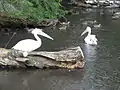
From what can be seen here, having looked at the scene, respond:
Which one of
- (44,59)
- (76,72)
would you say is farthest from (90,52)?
(44,59)

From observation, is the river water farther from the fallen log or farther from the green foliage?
the green foliage

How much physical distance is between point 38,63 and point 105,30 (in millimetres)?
8229

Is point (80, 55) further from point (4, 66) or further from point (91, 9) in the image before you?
point (91, 9)

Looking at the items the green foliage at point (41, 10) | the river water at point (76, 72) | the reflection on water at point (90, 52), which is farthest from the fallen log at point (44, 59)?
the green foliage at point (41, 10)

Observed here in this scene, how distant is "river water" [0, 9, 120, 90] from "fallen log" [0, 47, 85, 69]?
0.21 meters

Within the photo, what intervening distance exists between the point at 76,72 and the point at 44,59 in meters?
1.12

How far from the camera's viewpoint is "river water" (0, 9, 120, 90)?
1153cm

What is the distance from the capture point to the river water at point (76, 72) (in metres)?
11.5

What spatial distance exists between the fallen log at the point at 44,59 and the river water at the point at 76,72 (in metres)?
0.21

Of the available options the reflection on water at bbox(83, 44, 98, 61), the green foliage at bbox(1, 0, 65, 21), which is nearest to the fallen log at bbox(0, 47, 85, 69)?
the reflection on water at bbox(83, 44, 98, 61)

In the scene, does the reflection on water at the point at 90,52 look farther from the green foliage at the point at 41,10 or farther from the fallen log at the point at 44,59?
the green foliage at the point at 41,10

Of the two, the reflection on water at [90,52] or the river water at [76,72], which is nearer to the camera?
the river water at [76,72]

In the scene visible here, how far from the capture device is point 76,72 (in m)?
12.8

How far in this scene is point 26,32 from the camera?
64.7 ft
